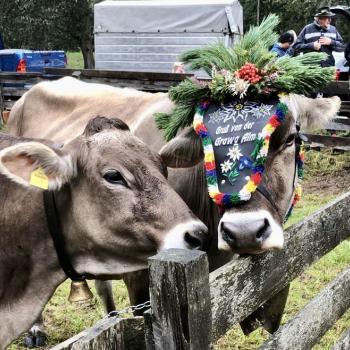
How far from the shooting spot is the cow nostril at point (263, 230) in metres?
2.50

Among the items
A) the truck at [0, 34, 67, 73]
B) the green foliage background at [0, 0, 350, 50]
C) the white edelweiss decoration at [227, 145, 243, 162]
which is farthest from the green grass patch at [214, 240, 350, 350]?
the green foliage background at [0, 0, 350, 50]

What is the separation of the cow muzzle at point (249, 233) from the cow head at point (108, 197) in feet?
0.63

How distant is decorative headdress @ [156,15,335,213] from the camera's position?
278cm

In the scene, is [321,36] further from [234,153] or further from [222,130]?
[234,153]

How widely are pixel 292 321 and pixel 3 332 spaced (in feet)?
5.28

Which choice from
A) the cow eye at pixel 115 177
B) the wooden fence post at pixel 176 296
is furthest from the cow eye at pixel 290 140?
the wooden fence post at pixel 176 296

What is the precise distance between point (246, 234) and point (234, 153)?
474 millimetres

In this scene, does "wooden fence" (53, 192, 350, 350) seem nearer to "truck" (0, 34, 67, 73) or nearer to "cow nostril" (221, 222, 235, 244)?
"cow nostril" (221, 222, 235, 244)

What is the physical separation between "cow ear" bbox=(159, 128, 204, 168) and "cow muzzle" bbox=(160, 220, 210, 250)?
2.01 feet

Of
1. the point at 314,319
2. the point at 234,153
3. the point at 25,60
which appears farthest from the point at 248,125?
the point at 25,60

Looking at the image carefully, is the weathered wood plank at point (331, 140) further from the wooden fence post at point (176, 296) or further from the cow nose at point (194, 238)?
the wooden fence post at point (176, 296)

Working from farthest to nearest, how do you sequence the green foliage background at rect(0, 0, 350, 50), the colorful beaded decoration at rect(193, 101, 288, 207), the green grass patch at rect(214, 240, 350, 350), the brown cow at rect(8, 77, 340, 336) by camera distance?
the green foliage background at rect(0, 0, 350, 50) < the green grass patch at rect(214, 240, 350, 350) < the colorful beaded decoration at rect(193, 101, 288, 207) < the brown cow at rect(8, 77, 340, 336)

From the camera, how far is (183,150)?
3.27 meters

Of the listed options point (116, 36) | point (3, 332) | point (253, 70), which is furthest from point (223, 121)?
point (116, 36)
